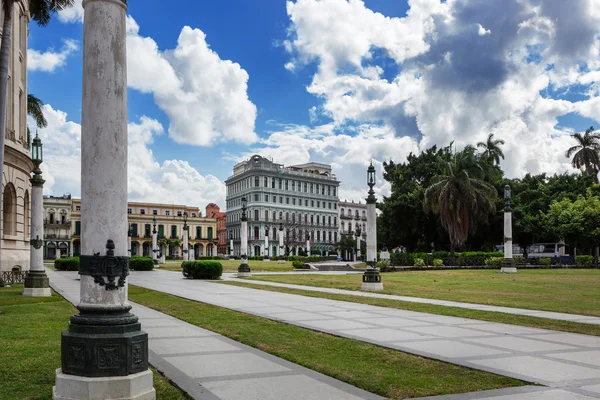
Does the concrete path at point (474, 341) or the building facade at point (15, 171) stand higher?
the building facade at point (15, 171)

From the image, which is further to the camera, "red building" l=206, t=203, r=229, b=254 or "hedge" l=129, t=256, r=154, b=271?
"red building" l=206, t=203, r=229, b=254

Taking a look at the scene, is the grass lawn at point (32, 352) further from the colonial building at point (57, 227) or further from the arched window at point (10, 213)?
the colonial building at point (57, 227)

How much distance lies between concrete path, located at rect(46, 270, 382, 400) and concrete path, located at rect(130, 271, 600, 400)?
2.12 metres

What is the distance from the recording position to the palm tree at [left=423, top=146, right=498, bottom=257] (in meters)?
49.9

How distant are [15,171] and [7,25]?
36.3 ft

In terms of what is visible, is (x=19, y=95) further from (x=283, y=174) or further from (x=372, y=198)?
(x=283, y=174)

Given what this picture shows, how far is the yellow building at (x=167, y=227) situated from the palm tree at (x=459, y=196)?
251ft

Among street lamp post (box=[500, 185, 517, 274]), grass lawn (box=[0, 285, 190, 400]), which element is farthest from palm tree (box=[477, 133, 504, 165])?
grass lawn (box=[0, 285, 190, 400])

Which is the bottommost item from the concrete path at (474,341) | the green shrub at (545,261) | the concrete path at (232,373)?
the green shrub at (545,261)

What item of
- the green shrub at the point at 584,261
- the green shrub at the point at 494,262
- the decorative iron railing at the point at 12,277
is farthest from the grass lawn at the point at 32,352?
the green shrub at the point at 584,261

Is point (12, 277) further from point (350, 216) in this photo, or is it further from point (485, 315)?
point (350, 216)

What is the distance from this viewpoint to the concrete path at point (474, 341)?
7.04 meters

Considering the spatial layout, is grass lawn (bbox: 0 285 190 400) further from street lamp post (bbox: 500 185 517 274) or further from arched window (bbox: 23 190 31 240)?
street lamp post (bbox: 500 185 517 274)

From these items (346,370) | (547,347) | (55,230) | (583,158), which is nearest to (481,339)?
(547,347)
